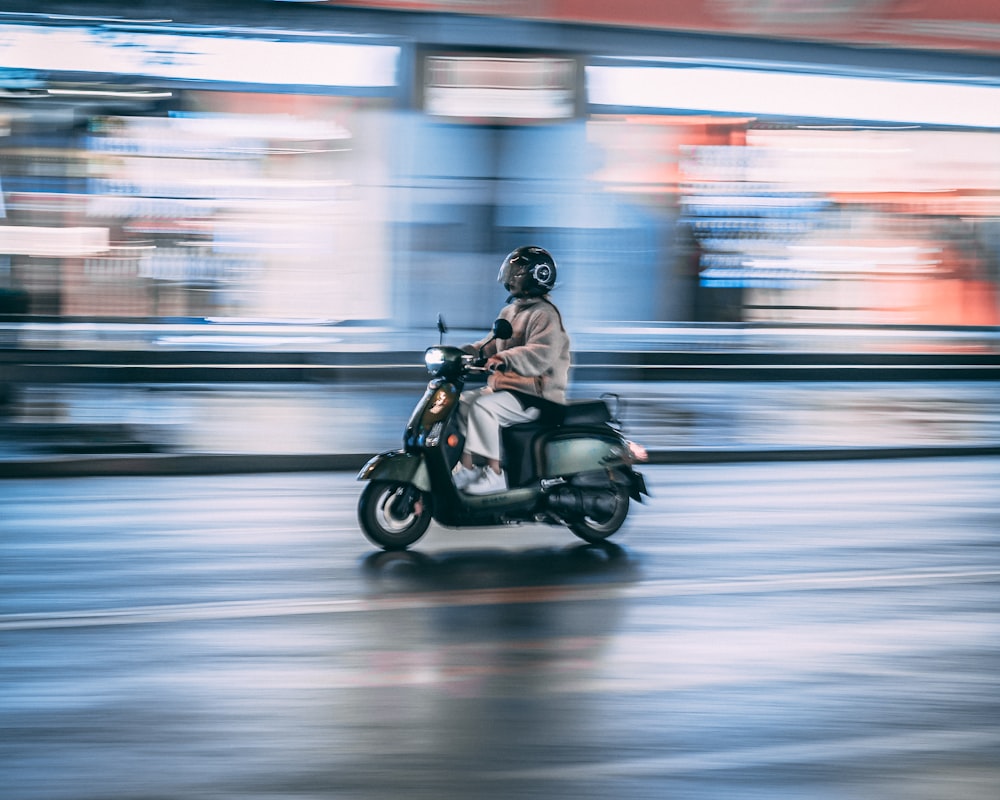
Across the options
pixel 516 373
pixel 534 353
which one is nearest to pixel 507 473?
pixel 516 373

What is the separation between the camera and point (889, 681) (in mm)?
5855

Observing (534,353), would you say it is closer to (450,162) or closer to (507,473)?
(507,473)

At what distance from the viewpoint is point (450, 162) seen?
2169cm

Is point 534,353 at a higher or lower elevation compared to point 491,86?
lower

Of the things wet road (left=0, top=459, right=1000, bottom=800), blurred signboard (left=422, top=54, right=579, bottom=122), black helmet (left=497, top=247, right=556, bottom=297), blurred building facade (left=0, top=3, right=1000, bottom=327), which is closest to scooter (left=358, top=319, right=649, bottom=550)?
wet road (left=0, top=459, right=1000, bottom=800)

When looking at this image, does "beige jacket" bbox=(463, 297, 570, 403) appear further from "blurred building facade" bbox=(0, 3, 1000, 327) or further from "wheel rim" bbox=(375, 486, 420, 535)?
"blurred building facade" bbox=(0, 3, 1000, 327)

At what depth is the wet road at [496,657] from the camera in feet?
15.5

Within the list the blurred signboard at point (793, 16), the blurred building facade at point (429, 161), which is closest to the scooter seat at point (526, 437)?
the blurred building facade at point (429, 161)

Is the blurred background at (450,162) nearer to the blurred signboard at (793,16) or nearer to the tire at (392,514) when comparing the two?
the blurred signboard at (793,16)

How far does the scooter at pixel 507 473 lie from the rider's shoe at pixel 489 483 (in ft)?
0.12

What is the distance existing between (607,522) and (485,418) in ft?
2.99

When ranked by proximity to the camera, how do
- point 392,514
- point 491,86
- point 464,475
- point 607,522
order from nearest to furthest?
point 392,514 < point 464,475 < point 607,522 < point 491,86

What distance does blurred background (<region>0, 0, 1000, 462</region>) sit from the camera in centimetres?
2061

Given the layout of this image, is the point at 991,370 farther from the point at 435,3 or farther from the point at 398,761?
the point at 398,761
